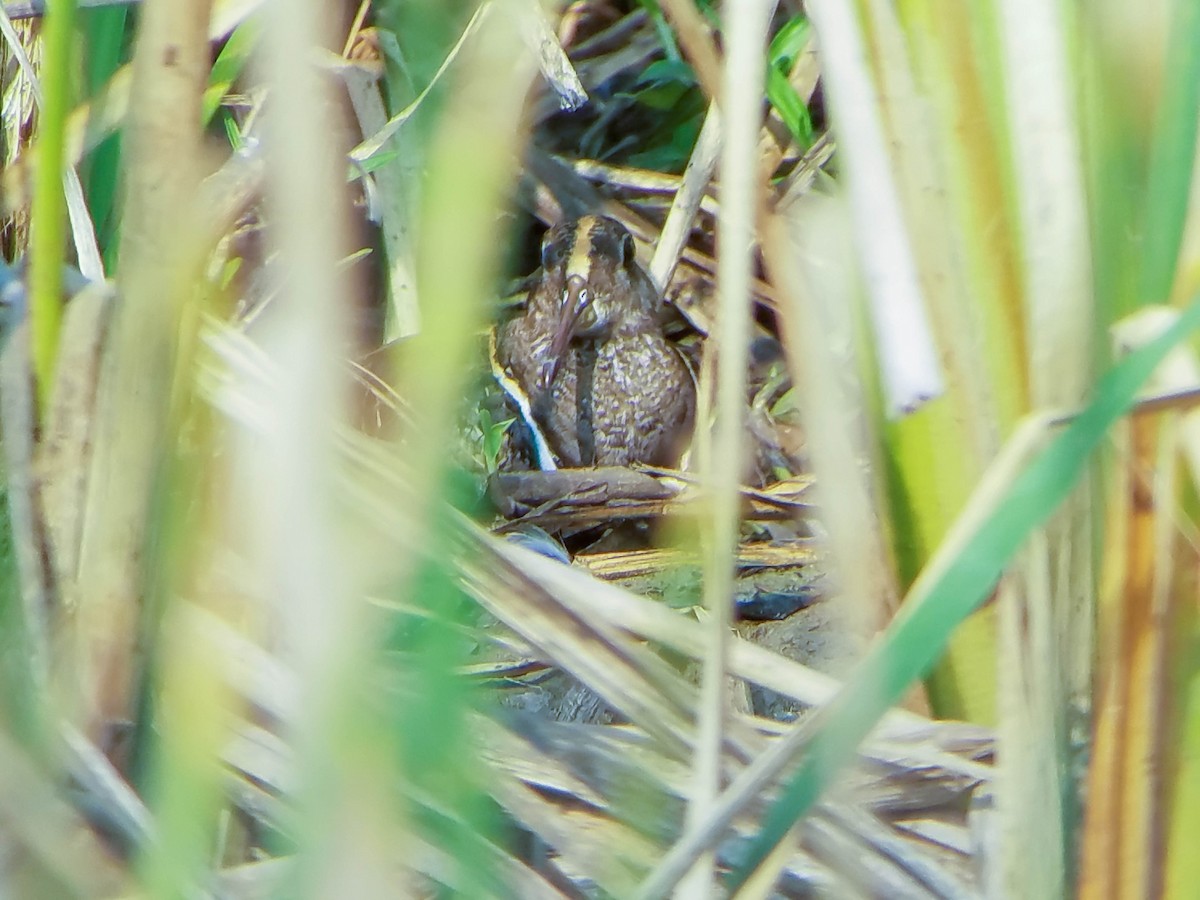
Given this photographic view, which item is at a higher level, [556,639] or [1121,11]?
[1121,11]

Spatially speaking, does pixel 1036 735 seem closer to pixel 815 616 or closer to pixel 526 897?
pixel 526 897

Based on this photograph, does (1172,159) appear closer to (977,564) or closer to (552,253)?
(977,564)

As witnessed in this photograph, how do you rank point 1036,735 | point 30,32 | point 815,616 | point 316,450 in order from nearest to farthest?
point 316,450, point 1036,735, point 815,616, point 30,32

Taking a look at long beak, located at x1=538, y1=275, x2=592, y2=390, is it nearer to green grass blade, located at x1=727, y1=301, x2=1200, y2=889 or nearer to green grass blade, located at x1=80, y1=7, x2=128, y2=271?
green grass blade, located at x1=80, y1=7, x2=128, y2=271

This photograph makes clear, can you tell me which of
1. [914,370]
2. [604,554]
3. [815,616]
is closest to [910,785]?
[914,370]

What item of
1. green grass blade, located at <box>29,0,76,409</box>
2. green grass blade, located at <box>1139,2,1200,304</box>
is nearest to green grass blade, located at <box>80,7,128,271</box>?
green grass blade, located at <box>29,0,76,409</box>

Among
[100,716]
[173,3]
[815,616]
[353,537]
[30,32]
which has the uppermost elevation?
[30,32]

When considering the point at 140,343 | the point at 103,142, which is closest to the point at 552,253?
the point at 103,142

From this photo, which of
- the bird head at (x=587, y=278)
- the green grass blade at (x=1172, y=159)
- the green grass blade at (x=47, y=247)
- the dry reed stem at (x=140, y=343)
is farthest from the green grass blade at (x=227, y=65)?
the green grass blade at (x=1172, y=159)
